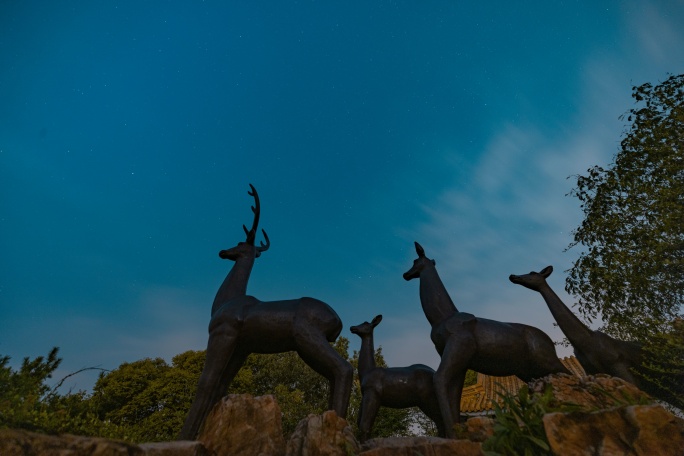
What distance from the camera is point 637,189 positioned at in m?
9.15

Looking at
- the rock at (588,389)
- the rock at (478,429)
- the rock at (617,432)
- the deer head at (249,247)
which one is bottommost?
the rock at (617,432)

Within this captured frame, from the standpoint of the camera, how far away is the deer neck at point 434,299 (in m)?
6.02

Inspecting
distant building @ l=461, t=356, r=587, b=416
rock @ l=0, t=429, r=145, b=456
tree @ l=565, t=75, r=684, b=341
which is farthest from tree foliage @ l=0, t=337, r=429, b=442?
rock @ l=0, t=429, r=145, b=456

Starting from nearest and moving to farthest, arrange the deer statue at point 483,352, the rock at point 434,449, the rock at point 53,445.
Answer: the rock at point 53,445
the rock at point 434,449
the deer statue at point 483,352

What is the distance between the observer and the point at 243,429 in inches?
158

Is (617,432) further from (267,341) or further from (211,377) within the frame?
(211,377)

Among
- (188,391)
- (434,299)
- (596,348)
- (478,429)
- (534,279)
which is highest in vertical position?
(188,391)

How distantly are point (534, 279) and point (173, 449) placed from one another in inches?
208

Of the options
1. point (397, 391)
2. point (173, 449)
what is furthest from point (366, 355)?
point (173, 449)

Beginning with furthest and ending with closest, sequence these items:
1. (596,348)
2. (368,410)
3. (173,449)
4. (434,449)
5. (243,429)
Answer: (368,410)
(596,348)
(243,429)
(434,449)
(173,449)

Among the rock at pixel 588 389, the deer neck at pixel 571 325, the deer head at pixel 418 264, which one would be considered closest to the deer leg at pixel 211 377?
the deer head at pixel 418 264

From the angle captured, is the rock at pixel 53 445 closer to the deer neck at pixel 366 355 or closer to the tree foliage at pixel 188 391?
the deer neck at pixel 366 355

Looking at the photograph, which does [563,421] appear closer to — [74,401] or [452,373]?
[452,373]

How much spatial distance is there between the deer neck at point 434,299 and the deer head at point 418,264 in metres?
0.23
